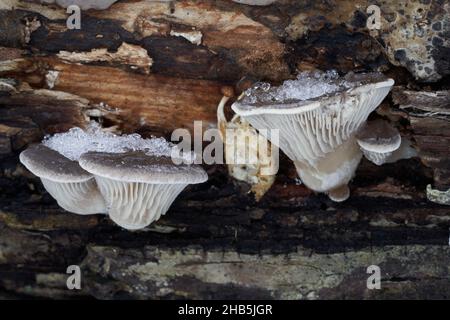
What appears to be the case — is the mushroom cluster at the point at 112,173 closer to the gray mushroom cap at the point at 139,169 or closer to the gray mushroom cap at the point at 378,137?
the gray mushroom cap at the point at 139,169

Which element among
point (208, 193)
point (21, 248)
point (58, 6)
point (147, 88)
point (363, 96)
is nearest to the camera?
point (363, 96)

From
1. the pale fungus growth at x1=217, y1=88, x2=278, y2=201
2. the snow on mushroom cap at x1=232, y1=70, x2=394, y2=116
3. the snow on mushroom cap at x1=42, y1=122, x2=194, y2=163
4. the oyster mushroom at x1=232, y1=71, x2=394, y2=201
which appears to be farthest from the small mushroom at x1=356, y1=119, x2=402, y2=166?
the snow on mushroom cap at x1=42, y1=122, x2=194, y2=163

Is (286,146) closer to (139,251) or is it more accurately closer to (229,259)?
(229,259)

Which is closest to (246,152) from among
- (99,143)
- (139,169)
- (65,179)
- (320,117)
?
(320,117)

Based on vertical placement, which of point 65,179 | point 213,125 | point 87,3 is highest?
point 87,3

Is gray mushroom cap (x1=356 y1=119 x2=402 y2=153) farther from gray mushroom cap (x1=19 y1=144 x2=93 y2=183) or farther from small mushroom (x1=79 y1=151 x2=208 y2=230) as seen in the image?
gray mushroom cap (x1=19 y1=144 x2=93 y2=183)

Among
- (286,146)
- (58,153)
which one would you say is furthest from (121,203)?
(286,146)

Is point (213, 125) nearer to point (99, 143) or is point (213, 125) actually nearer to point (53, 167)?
point (99, 143)
